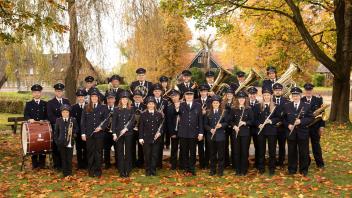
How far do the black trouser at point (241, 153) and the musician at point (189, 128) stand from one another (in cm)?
85

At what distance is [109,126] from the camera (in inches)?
412

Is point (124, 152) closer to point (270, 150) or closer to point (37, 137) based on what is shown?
point (37, 137)

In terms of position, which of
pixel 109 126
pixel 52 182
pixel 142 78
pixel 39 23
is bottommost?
pixel 52 182

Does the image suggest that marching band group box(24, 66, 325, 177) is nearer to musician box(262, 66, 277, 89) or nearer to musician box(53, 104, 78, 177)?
musician box(53, 104, 78, 177)

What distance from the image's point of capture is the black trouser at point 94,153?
1008cm

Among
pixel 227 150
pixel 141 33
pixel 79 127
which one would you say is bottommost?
pixel 227 150

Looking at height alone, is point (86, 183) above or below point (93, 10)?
below

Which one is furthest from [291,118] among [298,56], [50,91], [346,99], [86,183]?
[50,91]

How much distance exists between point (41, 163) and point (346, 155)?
26.9 feet

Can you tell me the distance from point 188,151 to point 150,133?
3.20 ft

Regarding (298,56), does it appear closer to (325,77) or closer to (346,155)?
(346,155)

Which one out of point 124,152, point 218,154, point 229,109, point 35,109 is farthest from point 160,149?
point 35,109

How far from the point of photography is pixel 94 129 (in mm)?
10039

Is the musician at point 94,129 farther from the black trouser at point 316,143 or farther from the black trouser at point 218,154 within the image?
the black trouser at point 316,143
